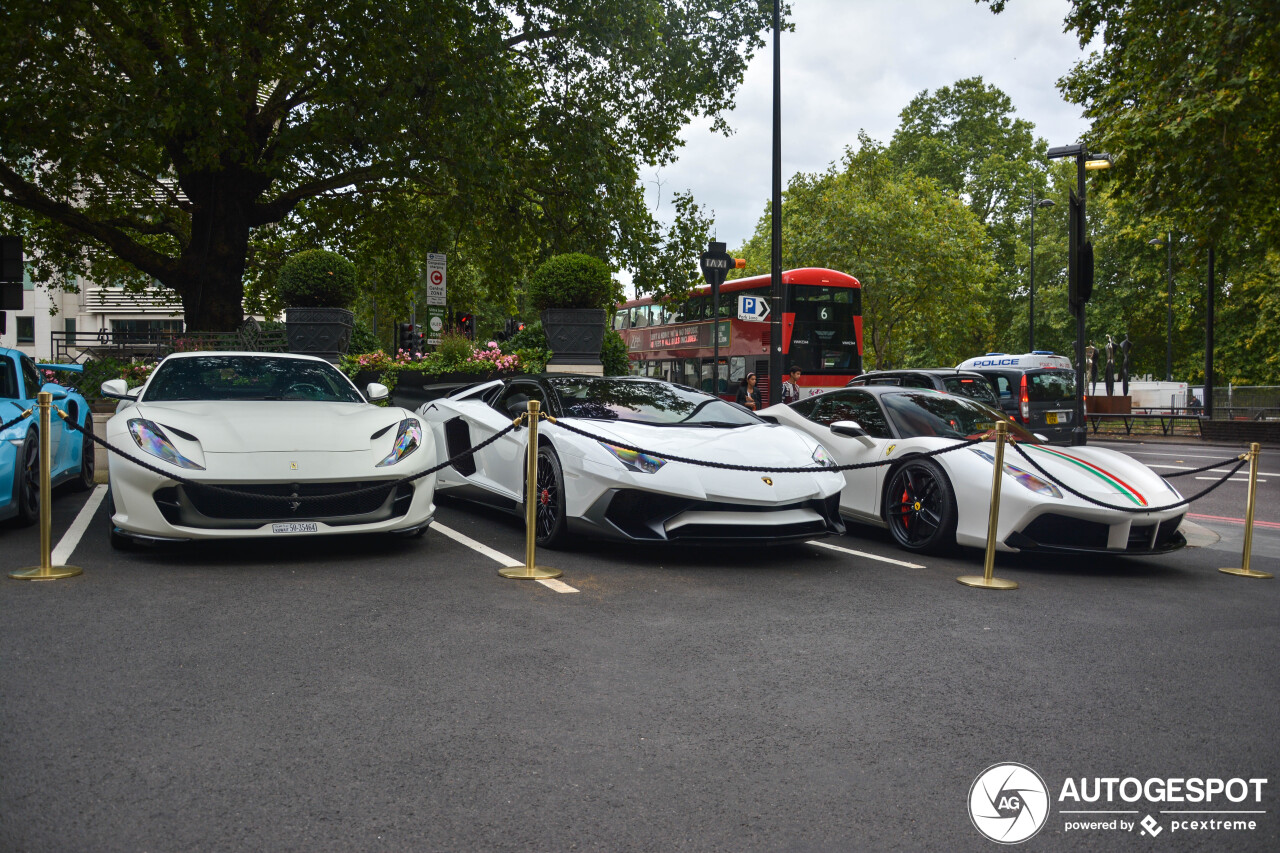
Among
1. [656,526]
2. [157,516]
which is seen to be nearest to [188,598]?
[157,516]

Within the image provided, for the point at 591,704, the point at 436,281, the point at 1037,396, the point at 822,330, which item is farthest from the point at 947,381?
the point at 591,704

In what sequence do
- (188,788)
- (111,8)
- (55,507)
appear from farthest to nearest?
(111,8)
(55,507)
(188,788)

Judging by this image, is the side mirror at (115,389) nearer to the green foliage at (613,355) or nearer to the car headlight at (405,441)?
the car headlight at (405,441)

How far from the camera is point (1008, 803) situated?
9.62ft

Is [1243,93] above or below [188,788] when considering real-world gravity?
above

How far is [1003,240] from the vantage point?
188ft

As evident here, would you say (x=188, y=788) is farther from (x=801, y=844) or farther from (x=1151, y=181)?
(x=1151, y=181)

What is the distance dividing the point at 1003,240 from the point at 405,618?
191 feet

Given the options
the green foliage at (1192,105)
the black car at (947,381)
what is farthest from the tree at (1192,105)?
the black car at (947,381)

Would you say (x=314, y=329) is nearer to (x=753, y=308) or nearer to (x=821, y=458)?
(x=753, y=308)

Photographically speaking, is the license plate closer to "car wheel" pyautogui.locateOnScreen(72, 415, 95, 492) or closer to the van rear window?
"car wheel" pyautogui.locateOnScreen(72, 415, 95, 492)

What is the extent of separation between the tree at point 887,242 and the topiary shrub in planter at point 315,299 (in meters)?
26.5

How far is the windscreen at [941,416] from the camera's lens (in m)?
7.98

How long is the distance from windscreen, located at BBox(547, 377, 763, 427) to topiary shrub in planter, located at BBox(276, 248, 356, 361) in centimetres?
1057
